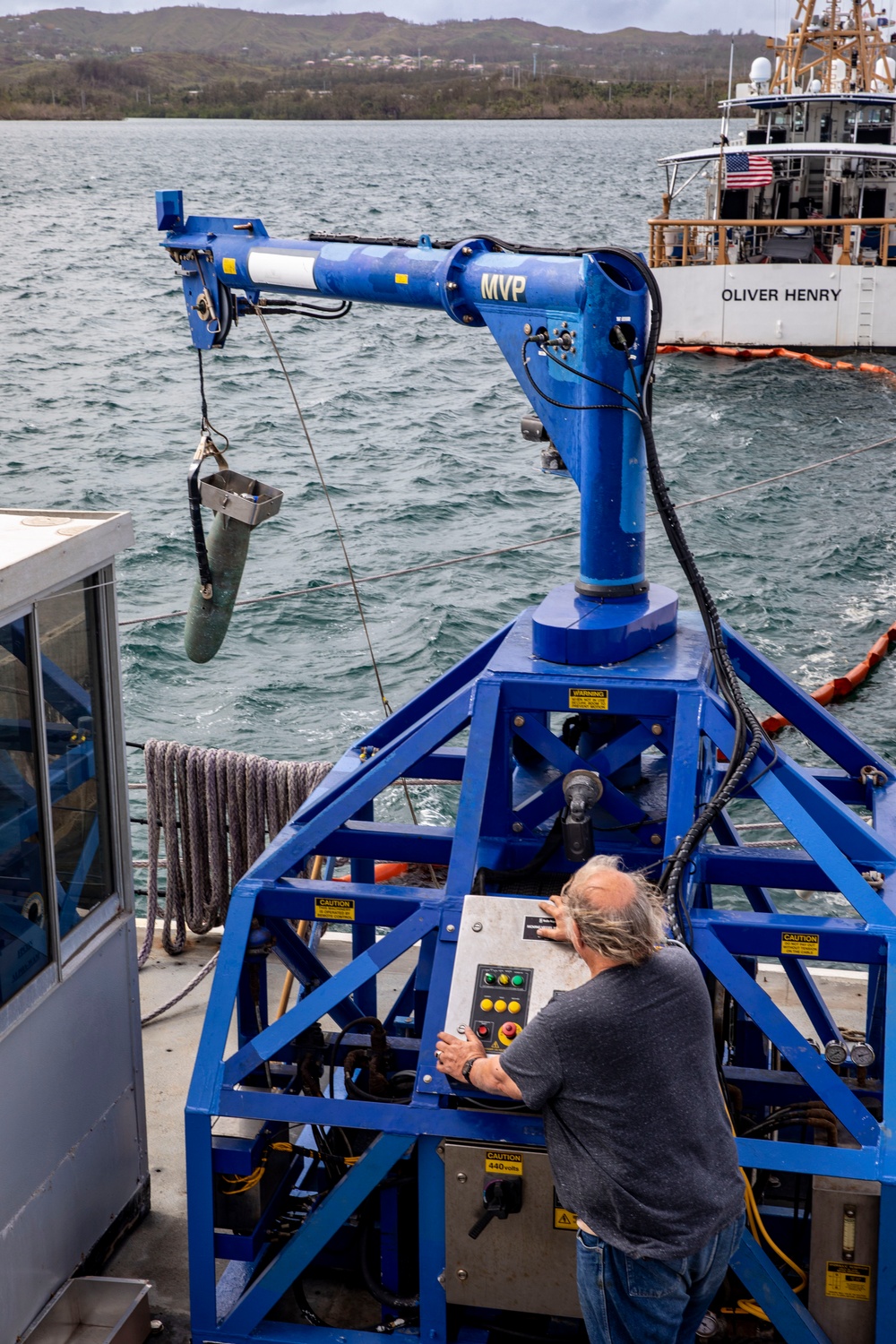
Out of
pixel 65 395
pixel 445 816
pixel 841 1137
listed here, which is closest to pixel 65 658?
pixel 841 1137

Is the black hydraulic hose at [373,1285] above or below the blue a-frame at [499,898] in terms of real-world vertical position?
below

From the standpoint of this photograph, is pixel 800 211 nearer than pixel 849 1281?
No

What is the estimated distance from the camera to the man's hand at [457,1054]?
4.17 m

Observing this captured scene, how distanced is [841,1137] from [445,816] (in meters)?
7.90

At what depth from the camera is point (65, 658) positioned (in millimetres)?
5191

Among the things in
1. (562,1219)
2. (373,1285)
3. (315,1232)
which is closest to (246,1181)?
(315,1232)

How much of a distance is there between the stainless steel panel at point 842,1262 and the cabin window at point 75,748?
9.34ft

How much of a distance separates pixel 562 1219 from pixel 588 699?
180cm

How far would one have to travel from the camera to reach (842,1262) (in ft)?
15.0

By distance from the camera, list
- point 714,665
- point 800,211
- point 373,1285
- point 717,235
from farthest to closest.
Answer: point 800,211 → point 717,235 → point 714,665 → point 373,1285

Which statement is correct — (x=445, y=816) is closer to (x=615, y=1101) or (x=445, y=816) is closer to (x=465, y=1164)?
(x=465, y=1164)

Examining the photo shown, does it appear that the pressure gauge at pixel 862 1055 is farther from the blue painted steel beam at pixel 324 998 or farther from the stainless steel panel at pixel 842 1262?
the blue painted steel beam at pixel 324 998

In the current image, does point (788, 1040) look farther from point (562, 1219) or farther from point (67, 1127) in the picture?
point (67, 1127)

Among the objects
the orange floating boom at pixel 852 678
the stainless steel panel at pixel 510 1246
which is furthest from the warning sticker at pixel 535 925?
the orange floating boom at pixel 852 678
